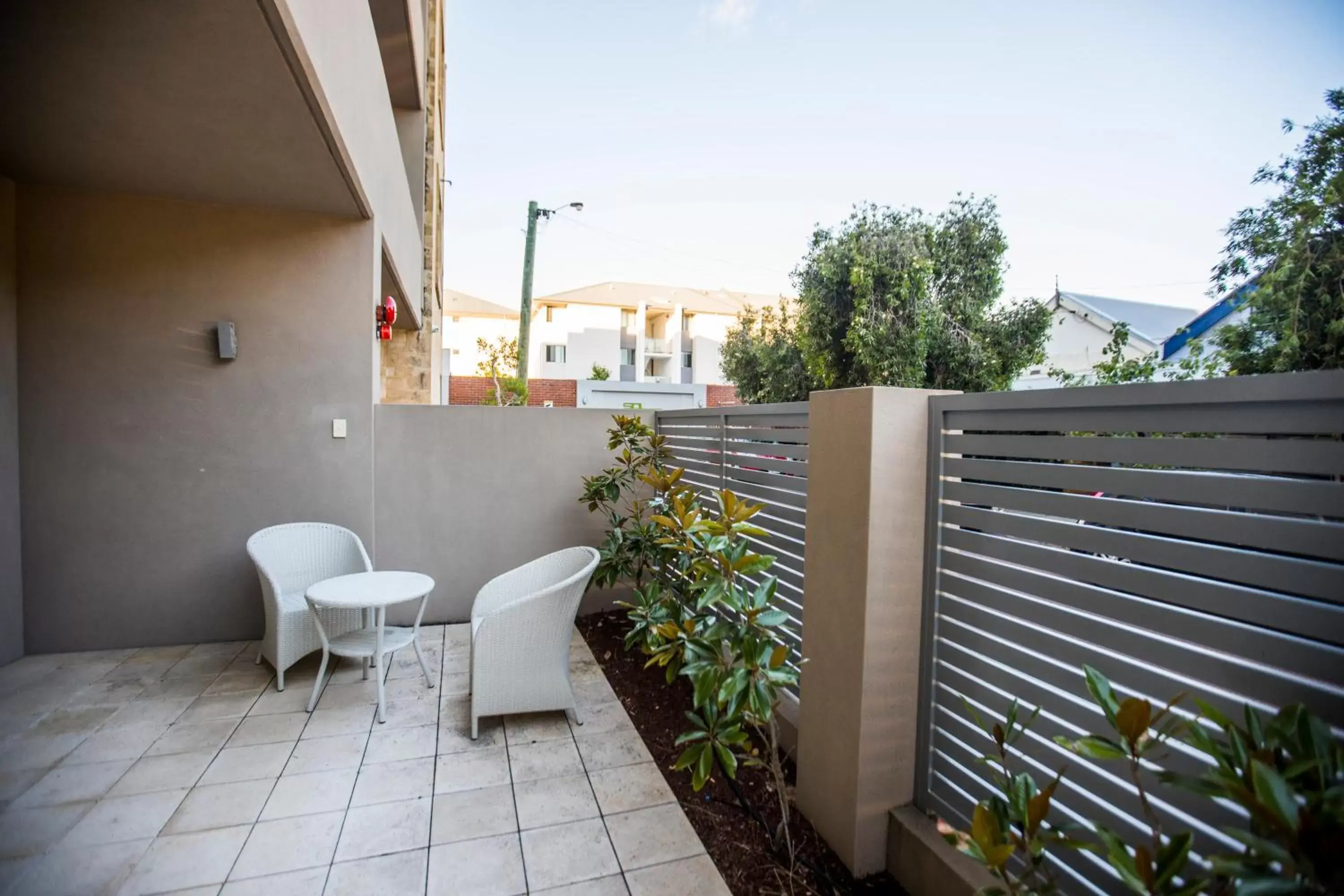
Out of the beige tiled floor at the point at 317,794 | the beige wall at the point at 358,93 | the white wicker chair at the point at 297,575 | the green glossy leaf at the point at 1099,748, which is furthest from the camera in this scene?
the white wicker chair at the point at 297,575

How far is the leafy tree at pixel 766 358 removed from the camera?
14.6 m

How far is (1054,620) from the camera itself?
5.00 feet

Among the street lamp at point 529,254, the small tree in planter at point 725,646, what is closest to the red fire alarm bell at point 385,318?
the small tree in planter at point 725,646

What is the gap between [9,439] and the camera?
12.4 ft

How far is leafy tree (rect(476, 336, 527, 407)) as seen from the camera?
17516 millimetres

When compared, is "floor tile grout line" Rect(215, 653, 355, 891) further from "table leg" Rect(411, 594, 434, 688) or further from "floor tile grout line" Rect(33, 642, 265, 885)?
"table leg" Rect(411, 594, 434, 688)

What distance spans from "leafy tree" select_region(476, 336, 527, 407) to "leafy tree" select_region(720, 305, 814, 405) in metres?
6.00

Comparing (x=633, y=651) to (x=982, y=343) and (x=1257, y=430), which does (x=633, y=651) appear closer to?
(x=1257, y=430)

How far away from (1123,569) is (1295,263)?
30.5 feet

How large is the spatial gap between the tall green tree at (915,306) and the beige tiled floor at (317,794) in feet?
33.3

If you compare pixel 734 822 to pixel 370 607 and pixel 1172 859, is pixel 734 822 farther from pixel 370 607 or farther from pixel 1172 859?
pixel 370 607

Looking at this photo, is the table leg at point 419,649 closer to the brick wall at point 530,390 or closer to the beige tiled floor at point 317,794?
the beige tiled floor at point 317,794

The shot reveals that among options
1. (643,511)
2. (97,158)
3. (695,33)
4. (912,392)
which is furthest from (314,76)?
(695,33)

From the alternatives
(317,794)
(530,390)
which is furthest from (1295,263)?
(530,390)
